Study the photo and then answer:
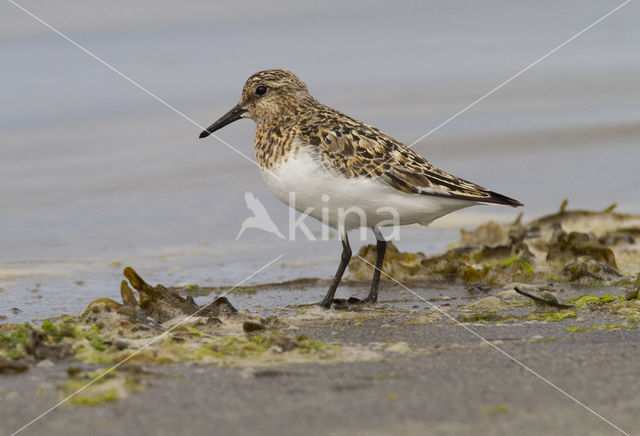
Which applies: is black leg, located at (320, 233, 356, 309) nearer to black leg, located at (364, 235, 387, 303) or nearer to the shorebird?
the shorebird

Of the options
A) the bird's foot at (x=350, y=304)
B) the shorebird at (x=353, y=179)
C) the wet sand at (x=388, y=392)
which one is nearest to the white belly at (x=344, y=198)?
the shorebird at (x=353, y=179)

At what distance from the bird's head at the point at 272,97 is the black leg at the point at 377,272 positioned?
3.66 feet

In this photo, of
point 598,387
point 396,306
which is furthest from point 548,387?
point 396,306

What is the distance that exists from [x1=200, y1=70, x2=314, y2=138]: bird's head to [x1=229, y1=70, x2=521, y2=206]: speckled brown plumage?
12 centimetres

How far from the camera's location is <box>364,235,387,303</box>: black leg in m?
5.66

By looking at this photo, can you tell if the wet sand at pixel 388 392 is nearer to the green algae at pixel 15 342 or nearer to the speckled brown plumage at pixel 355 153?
the green algae at pixel 15 342

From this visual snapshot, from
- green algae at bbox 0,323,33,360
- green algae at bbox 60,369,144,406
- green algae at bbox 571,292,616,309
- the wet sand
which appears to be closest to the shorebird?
green algae at bbox 571,292,616,309

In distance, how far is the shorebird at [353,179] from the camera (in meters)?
5.30

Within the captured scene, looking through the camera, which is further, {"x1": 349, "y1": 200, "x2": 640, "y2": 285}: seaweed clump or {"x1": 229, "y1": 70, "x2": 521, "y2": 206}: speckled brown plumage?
{"x1": 349, "y1": 200, "x2": 640, "y2": 285}: seaweed clump

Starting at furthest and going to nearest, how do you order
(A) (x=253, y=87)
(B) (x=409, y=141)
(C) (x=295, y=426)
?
(B) (x=409, y=141) < (A) (x=253, y=87) < (C) (x=295, y=426)

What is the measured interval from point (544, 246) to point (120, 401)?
470 cm

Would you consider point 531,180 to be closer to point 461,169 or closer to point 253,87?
point 461,169

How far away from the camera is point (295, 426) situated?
2906mm

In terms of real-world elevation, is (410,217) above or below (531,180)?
below
